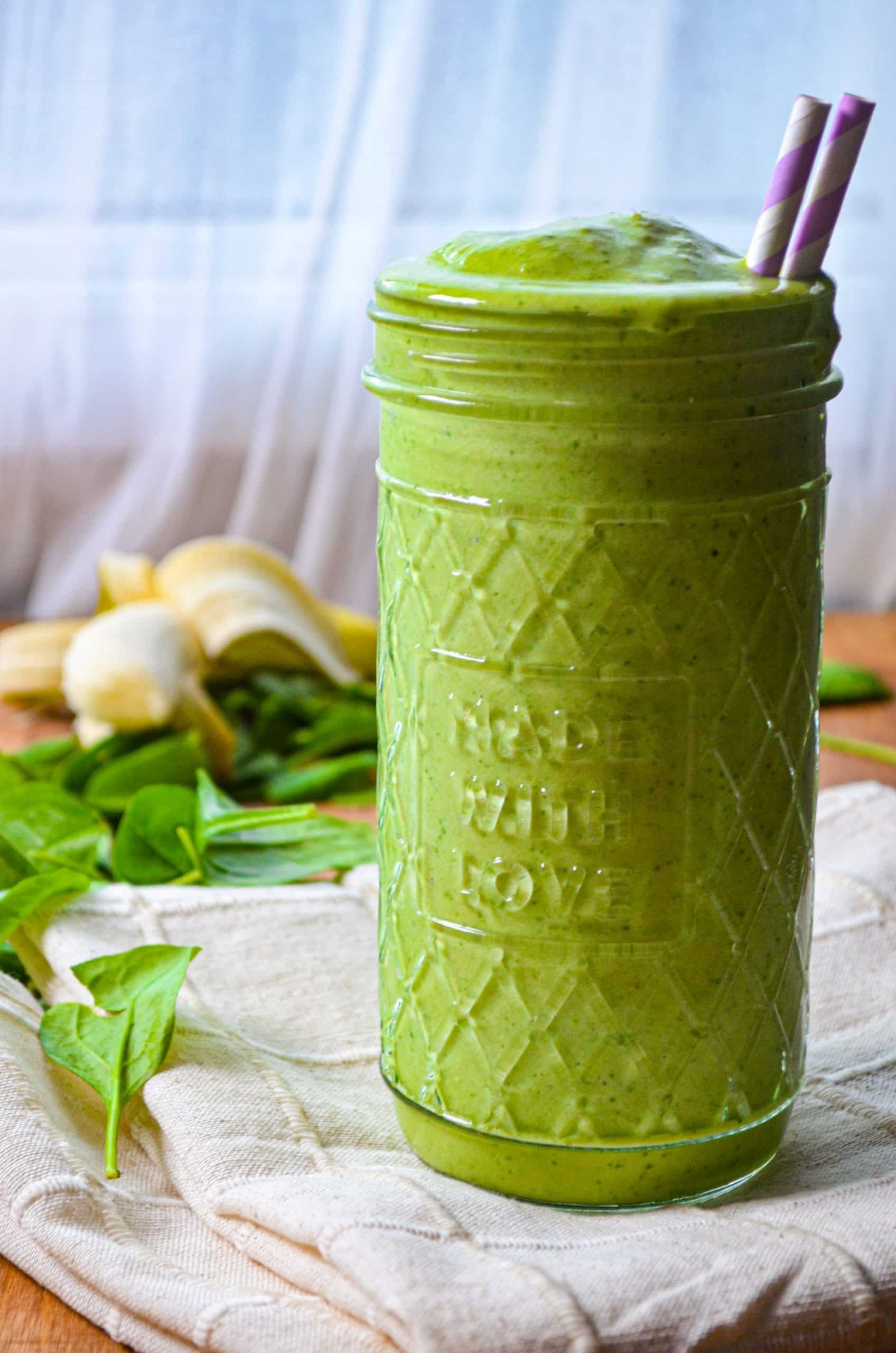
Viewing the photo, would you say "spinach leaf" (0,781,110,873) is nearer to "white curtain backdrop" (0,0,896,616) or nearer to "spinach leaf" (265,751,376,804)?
"spinach leaf" (265,751,376,804)

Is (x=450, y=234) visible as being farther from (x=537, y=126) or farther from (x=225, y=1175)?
(x=225, y=1175)

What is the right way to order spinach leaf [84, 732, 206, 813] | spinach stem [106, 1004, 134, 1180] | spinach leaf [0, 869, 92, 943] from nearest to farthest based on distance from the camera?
spinach stem [106, 1004, 134, 1180], spinach leaf [0, 869, 92, 943], spinach leaf [84, 732, 206, 813]

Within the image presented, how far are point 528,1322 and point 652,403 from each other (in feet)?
0.90

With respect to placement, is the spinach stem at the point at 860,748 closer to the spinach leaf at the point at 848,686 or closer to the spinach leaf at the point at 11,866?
the spinach leaf at the point at 848,686

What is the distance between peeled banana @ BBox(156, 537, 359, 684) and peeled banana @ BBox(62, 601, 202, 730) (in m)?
0.04

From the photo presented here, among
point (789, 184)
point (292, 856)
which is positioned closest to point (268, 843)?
point (292, 856)

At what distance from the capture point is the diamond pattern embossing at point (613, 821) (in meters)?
0.50

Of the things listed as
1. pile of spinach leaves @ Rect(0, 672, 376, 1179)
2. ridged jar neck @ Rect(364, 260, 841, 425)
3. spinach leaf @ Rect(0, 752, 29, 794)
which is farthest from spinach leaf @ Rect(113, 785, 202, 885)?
ridged jar neck @ Rect(364, 260, 841, 425)

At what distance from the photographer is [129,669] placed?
3.22 feet

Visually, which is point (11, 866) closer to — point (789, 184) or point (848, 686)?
point (789, 184)

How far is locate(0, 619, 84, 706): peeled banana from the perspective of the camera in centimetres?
109

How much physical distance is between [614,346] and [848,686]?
71 cm

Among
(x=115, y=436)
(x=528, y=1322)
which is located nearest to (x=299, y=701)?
(x=115, y=436)

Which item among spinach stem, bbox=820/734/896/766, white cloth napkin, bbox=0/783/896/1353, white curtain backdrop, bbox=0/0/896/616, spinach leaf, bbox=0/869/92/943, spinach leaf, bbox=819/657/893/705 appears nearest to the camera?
white cloth napkin, bbox=0/783/896/1353
